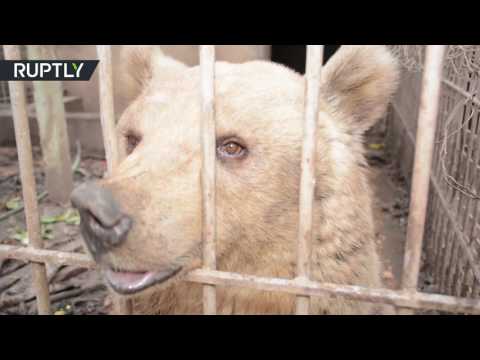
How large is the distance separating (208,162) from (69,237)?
3621 mm

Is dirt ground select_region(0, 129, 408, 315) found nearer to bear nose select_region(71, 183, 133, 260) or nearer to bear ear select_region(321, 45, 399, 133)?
bear nose select_region(71, 183, 133, 260)

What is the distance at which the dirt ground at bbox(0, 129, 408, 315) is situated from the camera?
12.4 feet

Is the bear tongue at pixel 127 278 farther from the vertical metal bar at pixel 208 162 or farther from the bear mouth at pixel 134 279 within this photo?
the vertical metal bar at pixel 208 162

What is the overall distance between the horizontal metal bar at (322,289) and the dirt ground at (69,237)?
1936 millimetres

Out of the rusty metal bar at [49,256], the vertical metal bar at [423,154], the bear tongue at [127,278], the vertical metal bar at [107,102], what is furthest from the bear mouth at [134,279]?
the vertical metal bar at [423,154]

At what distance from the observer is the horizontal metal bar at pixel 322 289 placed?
151 centimetres

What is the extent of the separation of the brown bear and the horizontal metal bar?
16 centimetres

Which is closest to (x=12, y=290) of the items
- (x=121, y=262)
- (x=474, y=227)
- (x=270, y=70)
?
(x=121, y=262)

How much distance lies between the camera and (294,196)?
219 cm

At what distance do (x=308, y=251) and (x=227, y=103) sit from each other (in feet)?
2.61

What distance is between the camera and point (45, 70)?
206cm

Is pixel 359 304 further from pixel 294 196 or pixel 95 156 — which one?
pixel 95 156

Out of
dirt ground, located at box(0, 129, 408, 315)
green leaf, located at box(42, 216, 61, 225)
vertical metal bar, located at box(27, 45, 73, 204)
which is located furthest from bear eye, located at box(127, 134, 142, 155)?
vertical metal bar, located at box(27, 45, 73, 204)

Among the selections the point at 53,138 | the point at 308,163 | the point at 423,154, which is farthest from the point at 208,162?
the point at 53,138
